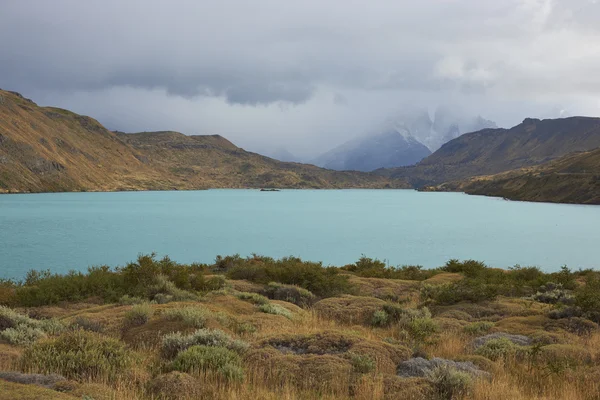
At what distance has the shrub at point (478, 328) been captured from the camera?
40.8ft

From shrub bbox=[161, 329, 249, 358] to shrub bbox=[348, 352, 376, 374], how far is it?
224 centimetres

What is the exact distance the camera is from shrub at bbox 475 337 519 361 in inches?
384

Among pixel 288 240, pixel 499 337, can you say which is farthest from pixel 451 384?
pixel 288 240

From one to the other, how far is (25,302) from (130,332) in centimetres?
620

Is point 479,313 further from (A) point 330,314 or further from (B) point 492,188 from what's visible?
(B) point 492,188

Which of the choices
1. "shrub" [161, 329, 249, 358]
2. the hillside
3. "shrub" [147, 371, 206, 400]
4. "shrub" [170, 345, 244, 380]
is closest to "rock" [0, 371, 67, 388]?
"shrub" [147, 371, 206, 400]

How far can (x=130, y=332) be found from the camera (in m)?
10.2

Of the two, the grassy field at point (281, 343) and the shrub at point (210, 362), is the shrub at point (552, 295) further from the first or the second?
the shrub at point (210, 362)

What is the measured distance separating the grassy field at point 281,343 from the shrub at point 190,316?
34mm

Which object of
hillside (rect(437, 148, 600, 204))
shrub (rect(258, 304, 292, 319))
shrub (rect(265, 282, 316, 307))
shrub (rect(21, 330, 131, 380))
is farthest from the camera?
hillside (rect(437, 148, 600, 204))

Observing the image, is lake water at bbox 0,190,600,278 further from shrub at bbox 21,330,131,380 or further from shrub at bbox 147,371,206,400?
shrub at bbox 147,371,206,400

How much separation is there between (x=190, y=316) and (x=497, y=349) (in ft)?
23.4

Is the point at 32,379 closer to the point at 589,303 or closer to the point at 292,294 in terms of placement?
the point at 292,294

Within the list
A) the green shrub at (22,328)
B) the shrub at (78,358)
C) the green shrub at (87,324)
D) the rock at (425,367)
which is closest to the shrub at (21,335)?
the green shrub at (22,328)
